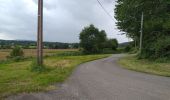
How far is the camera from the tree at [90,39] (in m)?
65.6

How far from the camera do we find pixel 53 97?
813 cm

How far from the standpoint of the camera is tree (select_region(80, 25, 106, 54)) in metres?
65.6

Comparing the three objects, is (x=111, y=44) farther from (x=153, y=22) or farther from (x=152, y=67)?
(x=152, y=67)

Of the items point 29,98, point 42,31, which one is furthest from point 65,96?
point 42,31

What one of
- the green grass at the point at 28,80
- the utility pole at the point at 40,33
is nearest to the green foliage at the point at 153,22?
the green grass at the point at 28,80

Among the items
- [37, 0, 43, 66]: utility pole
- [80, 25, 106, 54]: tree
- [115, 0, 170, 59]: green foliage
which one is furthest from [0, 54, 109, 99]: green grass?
[80, 25, 106, 54]: tree

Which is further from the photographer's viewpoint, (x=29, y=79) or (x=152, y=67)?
(x=152, y=67)

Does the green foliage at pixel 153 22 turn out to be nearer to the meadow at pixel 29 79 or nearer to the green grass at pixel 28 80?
the meadow at pixel 29 79

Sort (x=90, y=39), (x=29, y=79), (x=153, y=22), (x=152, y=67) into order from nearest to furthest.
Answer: (x=29, y=79) < (x=152, y=67) < (x=153, y=22) < (x=90, y=39)

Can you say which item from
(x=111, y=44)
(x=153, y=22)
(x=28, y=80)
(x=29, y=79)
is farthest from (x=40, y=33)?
(x=111, y=44)

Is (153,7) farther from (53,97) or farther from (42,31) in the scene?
A: (53,97)

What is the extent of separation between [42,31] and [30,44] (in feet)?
289

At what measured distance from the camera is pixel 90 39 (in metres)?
65.9

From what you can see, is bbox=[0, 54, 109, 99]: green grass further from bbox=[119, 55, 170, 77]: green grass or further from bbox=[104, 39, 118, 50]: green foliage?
bbox=[104, 39, 118, 50]: green foliage
